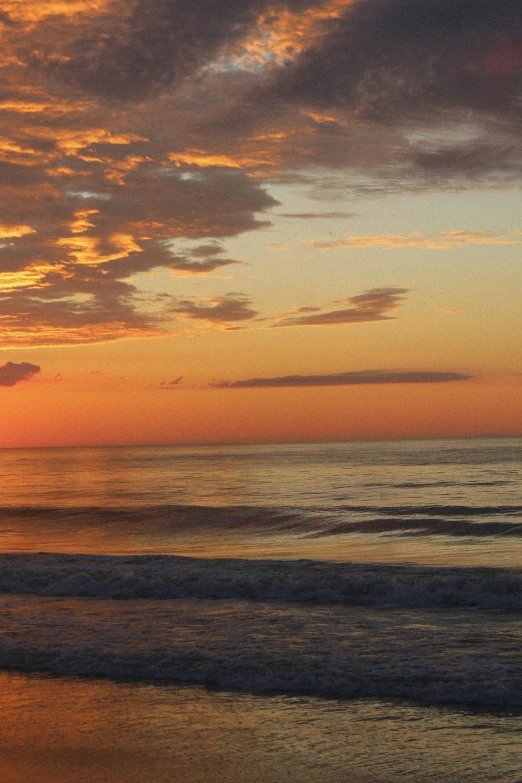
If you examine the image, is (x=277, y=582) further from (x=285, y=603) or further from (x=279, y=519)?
(x=279, y=519)

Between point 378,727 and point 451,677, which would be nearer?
point 378,727

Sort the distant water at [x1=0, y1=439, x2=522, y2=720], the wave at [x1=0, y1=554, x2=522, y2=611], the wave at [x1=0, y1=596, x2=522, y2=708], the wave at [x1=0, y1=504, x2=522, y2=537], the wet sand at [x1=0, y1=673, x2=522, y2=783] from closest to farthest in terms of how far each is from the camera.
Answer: the wet sand at [x1=0, y1=673, x2=522, y2=783], the wave at [x1=0, y1=596, x2=522, y2=708], the distant water at [x1=0, y1=439, x2=522, y2=720], the wave at [x1=0, y1=554, x2=522, y2=611], the wave at [x1=0, y1=504, x2=522, y2=537]

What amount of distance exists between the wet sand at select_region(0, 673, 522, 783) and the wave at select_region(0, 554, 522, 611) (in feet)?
22.0

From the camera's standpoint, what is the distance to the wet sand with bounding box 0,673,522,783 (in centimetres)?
749

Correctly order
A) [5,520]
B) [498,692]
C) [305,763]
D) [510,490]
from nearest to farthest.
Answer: [305,763]
[498,692]
[5,520]
[510,490]

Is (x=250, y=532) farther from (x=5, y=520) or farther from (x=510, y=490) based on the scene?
(x=510, y=490)

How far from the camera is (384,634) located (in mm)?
12688

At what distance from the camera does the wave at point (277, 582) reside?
16067mm

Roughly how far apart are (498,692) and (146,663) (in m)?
5.07

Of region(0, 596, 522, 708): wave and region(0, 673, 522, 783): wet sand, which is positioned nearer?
region(0, 673, 522, 783): wet sand

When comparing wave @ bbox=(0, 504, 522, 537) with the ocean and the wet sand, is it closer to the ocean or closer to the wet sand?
the ocean

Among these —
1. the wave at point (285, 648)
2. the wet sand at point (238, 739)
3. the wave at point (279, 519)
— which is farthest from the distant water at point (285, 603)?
the wet sand at point (238, 739)

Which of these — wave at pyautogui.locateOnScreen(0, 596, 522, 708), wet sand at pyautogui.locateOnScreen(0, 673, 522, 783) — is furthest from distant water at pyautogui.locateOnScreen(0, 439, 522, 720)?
Result: wet sand at pyautogui.locateOnScreen(0, 673, 522, 783)

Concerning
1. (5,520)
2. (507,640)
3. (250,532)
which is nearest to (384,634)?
(507,640)
